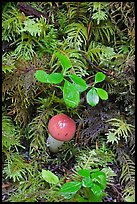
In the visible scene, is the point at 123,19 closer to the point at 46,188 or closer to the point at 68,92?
the point at 68,92

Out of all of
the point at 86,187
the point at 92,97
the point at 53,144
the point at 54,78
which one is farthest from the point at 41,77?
the point at 86,187

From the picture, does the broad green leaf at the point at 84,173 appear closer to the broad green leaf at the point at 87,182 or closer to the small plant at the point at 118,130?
the broad green leaf at the point at 87,182

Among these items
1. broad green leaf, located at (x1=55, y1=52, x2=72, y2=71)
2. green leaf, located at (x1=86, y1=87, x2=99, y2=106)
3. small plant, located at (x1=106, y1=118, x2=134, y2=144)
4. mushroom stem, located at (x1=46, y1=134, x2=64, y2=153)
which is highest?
broad green leaf, located at (x1=55, y1=52, x2=72, y2=71)

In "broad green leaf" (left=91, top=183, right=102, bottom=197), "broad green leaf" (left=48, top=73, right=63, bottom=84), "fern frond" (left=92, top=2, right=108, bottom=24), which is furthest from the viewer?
"fern frond" (left=92, top=2, right=108, bottom=24)

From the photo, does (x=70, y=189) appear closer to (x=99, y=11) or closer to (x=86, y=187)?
(x=86, y=187)

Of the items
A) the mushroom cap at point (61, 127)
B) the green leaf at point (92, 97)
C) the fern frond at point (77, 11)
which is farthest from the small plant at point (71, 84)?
the fern frond at point (77, 11)

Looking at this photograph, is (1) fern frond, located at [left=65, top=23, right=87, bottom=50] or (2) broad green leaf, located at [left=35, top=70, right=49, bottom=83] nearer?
(2) broad green leaf, located at [left=35, top=70, right=49, bottom=83]

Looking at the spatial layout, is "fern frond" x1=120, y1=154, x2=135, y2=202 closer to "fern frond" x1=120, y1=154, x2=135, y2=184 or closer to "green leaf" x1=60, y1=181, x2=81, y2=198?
"fern frond" x1=120, y1=154, x2=135, y2=184

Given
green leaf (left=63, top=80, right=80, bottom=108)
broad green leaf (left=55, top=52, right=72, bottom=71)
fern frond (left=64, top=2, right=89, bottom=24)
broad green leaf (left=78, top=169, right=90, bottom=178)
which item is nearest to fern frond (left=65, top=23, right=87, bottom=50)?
fern frond (left=64, top=2, right=89, bottom=24)
